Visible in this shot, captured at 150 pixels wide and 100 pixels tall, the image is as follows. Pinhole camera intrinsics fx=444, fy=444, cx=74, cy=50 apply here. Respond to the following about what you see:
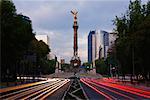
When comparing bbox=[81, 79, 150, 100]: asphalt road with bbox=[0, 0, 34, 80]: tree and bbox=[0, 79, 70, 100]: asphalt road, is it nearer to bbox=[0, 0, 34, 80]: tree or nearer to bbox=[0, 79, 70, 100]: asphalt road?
bbox=[0, 79, 70, 100]: asphalt road

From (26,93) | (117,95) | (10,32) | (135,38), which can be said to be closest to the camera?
(117,95)

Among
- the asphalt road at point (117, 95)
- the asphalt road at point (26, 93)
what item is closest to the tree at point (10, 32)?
the asphalt road at point (26, 93)

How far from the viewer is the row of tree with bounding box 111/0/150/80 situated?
240 feet

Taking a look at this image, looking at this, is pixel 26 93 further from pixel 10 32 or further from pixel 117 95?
pixel 10 32

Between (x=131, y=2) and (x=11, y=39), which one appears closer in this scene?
(x=11, y=39)

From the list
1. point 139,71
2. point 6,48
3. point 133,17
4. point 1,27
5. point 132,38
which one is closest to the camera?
point 1,27

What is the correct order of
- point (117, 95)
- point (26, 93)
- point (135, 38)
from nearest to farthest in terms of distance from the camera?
point (117, 95) → point (26, 93) → point (135, 38)

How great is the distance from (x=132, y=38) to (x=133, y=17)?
9.00 meters

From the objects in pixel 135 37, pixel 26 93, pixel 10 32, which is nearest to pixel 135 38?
pixel 135 37

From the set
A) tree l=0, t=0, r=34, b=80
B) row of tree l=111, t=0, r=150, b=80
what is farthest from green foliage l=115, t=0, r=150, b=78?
tree l=0, t=0, r=34, b=80

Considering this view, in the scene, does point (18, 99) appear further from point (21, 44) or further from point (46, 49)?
point (46, 49)

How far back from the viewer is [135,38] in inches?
2906

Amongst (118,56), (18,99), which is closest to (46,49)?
(118,56)

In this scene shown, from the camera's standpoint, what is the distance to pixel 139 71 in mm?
90812
